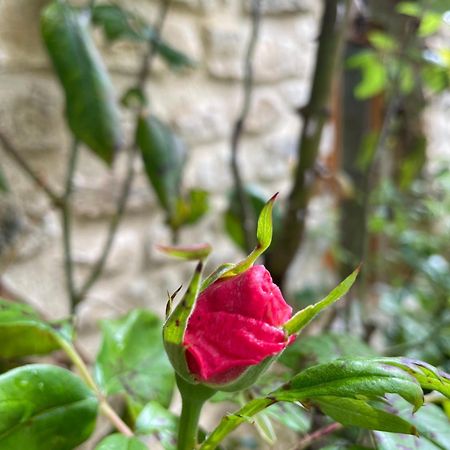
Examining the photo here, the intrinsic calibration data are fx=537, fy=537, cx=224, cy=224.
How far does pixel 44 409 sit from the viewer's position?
0.36m

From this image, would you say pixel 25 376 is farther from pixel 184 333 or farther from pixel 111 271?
pixel 111 271

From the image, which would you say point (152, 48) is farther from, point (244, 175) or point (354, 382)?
point (354, 382)

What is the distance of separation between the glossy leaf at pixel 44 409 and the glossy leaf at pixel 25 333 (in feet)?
0.21

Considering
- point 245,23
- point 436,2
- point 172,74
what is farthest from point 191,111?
point 436,2

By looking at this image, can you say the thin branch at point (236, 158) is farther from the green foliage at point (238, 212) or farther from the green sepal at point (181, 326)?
the green sepal at point (181, 326)

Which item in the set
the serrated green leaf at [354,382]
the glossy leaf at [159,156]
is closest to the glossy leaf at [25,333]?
the serrated green leaf at [354,382]

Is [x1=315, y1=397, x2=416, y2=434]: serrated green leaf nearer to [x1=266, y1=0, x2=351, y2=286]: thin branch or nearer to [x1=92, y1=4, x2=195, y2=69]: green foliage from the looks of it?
[x1=266, y1=0, x2=351, y2=286]: thin branch

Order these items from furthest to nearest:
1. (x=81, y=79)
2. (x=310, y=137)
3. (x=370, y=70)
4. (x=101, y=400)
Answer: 1. (x=370, y=70)
2. (x=310, y=137)
3. (x=81, y=79)
4. (x=101, y=400)

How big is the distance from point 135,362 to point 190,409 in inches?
6.8

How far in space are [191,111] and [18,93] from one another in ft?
1.42

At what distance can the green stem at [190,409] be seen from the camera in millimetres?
315

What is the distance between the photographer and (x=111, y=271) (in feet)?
3.85

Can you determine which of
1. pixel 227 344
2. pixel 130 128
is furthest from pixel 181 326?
pixel 130 128

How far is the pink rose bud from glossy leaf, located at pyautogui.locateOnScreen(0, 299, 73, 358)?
0.19 meters
